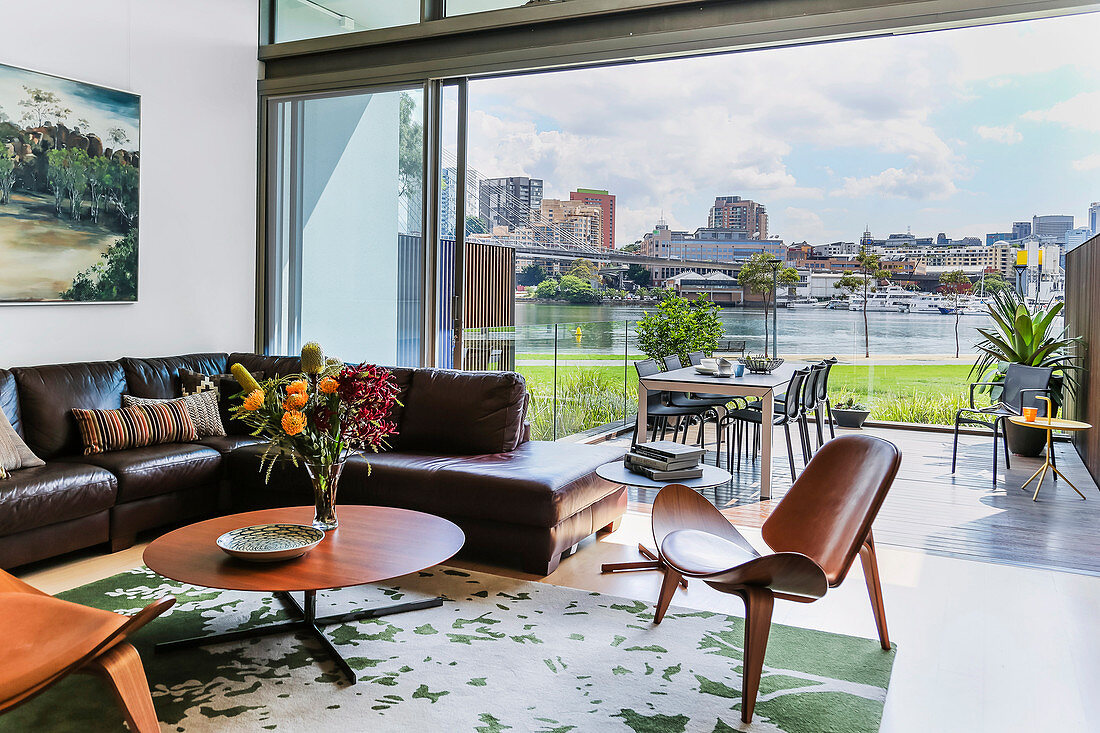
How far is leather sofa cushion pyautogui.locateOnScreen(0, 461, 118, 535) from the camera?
3.52m

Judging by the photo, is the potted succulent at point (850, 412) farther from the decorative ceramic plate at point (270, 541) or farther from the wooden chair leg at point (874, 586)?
the decorative ceramic plate at point (270, 541)

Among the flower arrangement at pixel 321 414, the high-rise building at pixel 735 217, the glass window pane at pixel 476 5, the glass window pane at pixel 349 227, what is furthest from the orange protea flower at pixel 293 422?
the high-rise building at pixel 735 217

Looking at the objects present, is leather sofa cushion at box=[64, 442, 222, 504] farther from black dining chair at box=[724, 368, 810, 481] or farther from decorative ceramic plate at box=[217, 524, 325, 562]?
black dining chair at box=[724, 368, 810, 481]

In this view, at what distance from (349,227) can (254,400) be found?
3.33m

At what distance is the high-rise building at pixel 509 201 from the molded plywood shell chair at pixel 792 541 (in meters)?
2.79

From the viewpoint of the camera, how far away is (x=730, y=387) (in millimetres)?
5434

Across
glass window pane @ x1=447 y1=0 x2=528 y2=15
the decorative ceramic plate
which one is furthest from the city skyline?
the decorative ceramic plate

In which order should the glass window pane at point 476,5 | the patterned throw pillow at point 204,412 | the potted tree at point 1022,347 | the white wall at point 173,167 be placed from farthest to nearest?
the potted tree at point 1022,347 < the glass window pane at point 476,5 < the patterned throw pillow at point 204,412 < the white wall at point 173,167

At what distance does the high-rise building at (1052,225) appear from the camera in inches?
239

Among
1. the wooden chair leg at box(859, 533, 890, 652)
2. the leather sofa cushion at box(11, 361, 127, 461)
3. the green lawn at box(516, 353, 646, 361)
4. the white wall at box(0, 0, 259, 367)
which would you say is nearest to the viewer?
the wooden chair leg at box(859, 533, 890, 652)

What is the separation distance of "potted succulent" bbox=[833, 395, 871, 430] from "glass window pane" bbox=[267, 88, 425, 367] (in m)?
3.74

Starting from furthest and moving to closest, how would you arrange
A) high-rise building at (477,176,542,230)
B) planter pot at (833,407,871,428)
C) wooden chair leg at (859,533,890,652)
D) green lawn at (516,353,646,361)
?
planter pot at (833,407,871,428) < green lawn at (516,353,646,361) < high-rise building at (477,176,542,230) < wooden chair leg at (859,533,890,652)

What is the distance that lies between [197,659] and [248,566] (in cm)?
44

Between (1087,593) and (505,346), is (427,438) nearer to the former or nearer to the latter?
(505,346)
